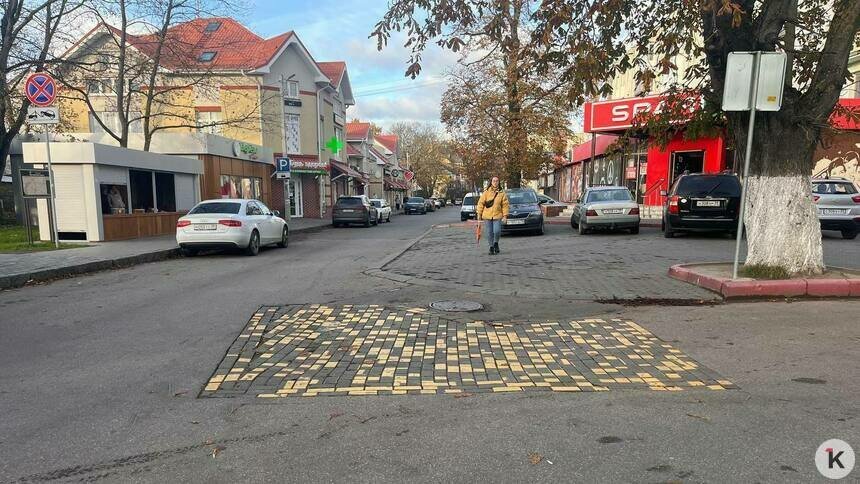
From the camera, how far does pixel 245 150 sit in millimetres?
26156

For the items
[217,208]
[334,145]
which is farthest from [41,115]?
[334,145]

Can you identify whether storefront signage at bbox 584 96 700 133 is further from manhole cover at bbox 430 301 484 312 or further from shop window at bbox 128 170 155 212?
shop window at bbox 128 170 155 212

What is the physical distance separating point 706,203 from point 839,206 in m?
3.66

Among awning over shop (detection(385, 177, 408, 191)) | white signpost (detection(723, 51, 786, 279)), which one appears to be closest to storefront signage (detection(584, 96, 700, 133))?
white signpost (detection(723, 51, 786, 279))

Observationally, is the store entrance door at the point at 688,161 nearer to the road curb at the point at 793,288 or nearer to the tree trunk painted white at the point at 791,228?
the tree trunk painted white at the point at 791,228

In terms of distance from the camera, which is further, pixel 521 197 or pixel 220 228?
pixel 521 197

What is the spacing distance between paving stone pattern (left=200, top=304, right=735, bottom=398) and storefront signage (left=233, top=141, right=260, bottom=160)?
21083mm

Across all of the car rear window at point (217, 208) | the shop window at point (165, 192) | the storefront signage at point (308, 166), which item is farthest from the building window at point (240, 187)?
the car rear window at point (217, 208)

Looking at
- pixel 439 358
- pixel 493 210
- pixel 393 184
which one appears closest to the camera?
pixel 439 358

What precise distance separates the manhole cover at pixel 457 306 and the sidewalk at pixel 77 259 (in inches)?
289

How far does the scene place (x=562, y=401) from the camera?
365 cm

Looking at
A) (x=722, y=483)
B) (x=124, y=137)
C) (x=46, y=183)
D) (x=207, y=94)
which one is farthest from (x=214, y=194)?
(x=722, y=483)

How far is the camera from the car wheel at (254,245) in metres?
13.2

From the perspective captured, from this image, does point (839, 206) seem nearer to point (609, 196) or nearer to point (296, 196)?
point (609, 196)
